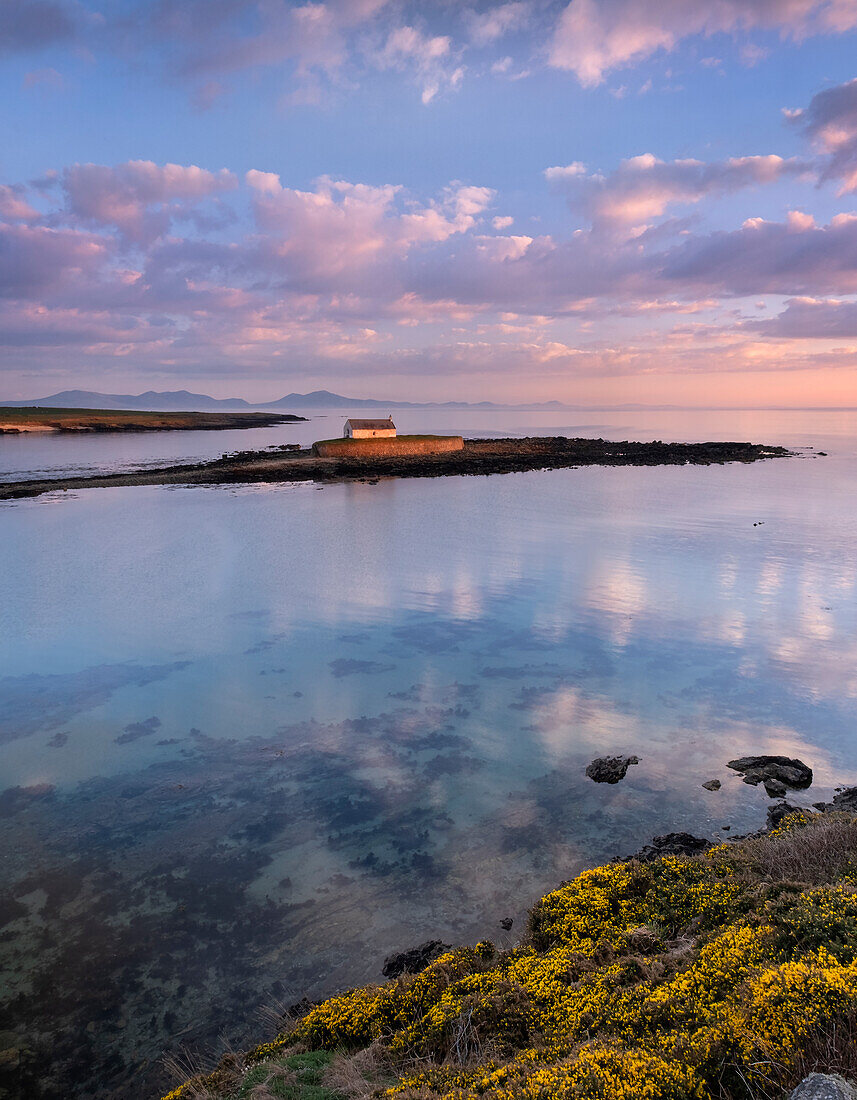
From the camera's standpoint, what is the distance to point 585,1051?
5.48 meters

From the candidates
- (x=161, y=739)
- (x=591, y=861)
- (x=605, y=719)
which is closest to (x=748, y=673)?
(x=605, y=719)

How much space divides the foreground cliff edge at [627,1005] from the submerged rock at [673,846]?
951 millimetres

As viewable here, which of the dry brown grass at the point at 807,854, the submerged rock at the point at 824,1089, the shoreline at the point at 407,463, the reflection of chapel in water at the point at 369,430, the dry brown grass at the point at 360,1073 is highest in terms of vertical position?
the reflection of chapel in water at the point at 369,430

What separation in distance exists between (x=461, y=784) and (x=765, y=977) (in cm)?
742

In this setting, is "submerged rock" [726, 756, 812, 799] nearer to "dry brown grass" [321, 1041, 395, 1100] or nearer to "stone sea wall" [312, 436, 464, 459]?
"dry brown grass" [321, 1041, 395, 1100]

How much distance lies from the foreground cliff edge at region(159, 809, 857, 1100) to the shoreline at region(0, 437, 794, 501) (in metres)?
58.7

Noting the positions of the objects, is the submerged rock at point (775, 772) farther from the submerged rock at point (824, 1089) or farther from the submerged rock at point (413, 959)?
the submerged rock at point (824, 1089)

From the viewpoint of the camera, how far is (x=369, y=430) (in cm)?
9062

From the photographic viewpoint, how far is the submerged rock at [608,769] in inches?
493

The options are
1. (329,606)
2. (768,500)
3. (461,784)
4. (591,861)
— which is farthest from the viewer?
(768,500)

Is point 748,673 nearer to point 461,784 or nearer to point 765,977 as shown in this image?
point 461,784

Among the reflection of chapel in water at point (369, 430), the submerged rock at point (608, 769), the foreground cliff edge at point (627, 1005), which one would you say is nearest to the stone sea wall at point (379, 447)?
the reflection of chapel in water at point (369, 430)

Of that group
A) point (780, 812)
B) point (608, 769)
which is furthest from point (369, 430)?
point (780, 812)

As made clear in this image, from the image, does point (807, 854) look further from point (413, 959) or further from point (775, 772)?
point (413, 959)
